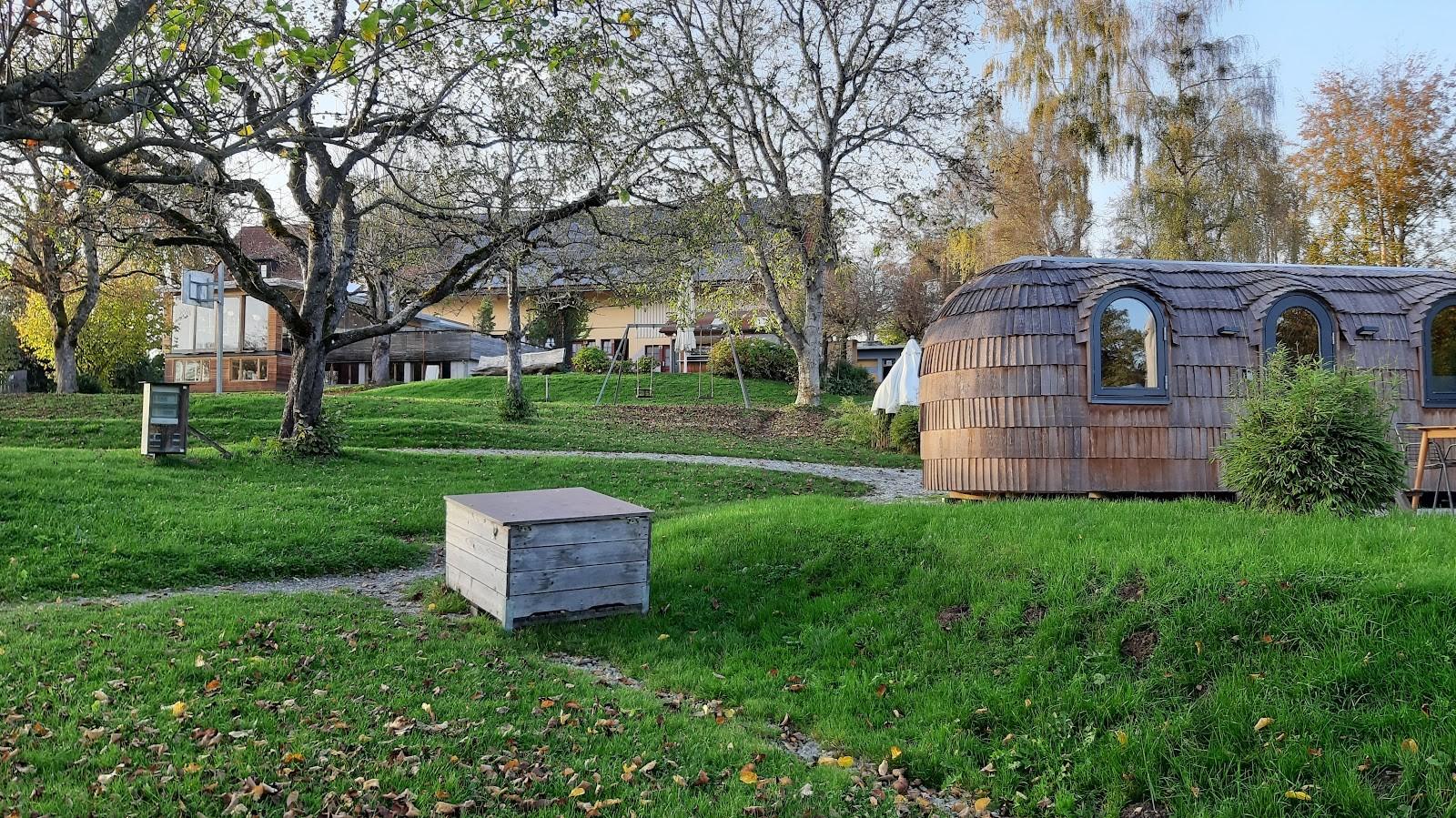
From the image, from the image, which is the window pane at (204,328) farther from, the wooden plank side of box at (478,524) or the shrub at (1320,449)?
the shrub at (1320,449)

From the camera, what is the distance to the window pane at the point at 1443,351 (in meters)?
11.8

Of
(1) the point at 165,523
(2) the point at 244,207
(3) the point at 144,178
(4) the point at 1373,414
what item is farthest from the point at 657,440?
(4) the point at 1373,414

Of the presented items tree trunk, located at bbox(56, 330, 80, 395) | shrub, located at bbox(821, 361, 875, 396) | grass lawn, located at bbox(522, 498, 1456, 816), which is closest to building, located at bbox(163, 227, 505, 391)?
tree trunk, located at bbox(56, 330, 80, 395)

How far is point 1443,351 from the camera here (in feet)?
38.9

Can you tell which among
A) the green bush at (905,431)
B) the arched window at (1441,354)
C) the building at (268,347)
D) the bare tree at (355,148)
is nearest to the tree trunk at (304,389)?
the bare tree at (355,148)

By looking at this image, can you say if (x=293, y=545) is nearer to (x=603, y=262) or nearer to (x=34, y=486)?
(x=34, y=486)

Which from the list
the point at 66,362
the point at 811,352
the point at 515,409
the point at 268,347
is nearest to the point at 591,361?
the point at 811,352

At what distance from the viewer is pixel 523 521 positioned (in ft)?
22.9

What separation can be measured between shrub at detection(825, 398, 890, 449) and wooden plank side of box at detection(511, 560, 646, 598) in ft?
48.6

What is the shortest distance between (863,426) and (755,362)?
12511 mm

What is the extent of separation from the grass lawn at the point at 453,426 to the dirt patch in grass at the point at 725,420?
56 millimetres

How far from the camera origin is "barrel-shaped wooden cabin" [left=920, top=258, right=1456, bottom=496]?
11461 millimetres

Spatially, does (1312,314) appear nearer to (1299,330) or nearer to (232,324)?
(1299,330)

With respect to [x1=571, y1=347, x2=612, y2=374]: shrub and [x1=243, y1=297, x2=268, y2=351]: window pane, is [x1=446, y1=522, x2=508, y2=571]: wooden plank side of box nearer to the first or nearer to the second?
[x1=571, y1=347, x2=612, y2=374]: shrub
